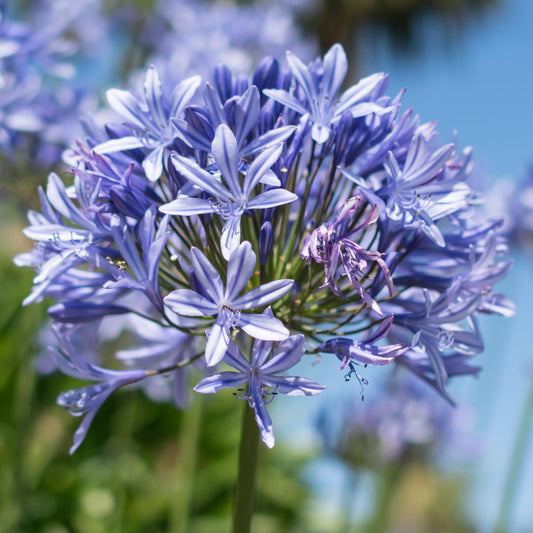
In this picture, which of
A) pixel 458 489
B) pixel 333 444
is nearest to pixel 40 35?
pixel 333 444

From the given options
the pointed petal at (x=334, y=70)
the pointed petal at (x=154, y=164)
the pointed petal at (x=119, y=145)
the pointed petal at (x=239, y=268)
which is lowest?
the pointed petal at (x=239, y=268)

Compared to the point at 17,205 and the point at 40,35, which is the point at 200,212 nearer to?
the point at 40,35

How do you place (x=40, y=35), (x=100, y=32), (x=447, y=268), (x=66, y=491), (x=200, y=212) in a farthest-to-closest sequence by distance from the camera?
(x=100, y=32), (x=66, y=491), (x=40, y=35), (x=447, y=268), (x=200, y=212)

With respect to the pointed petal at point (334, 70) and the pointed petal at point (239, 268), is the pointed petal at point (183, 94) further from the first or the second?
the pointed petal at point (239, 268)

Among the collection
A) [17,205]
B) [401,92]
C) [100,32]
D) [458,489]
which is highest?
[100,32]

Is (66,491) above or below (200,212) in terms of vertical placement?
below

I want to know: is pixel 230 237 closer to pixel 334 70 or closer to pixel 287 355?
pixel 287 355

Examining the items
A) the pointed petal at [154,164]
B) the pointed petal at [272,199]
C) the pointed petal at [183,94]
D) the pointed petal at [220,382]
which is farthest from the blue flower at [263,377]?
the pointed petal at [183,94]
